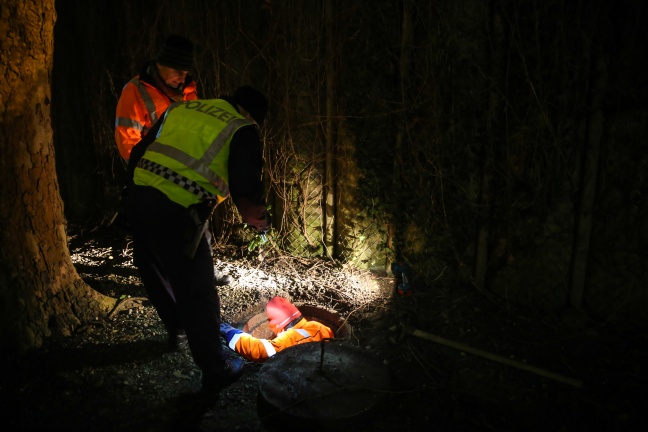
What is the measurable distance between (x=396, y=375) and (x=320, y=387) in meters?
0.66

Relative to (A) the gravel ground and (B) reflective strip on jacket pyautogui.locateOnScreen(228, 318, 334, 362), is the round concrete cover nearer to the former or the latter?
(A) the gravel ground

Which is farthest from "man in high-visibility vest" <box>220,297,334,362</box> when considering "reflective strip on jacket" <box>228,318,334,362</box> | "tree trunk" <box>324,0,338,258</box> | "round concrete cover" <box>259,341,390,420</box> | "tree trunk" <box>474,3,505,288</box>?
"tree trunk" <box>474,3,505,288</box>

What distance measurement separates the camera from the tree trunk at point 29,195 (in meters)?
3.01

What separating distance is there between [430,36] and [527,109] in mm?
1068

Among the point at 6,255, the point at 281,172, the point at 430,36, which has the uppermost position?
the point at 430,36

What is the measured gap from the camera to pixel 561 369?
297 cm

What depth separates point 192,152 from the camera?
2.53 meters

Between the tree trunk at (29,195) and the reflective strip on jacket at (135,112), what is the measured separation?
0.55 metres

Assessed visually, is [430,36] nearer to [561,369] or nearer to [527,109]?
[527,109]

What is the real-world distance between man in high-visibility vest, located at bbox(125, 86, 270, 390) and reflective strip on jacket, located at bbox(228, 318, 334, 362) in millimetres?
408

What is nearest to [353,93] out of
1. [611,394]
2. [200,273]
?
[200,273]

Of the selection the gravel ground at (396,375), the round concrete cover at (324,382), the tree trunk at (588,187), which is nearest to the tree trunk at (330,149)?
the gravel ground at (396,375)

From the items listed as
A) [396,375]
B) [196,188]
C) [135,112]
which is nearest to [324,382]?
[396,375]

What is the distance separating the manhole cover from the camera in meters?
2.47
